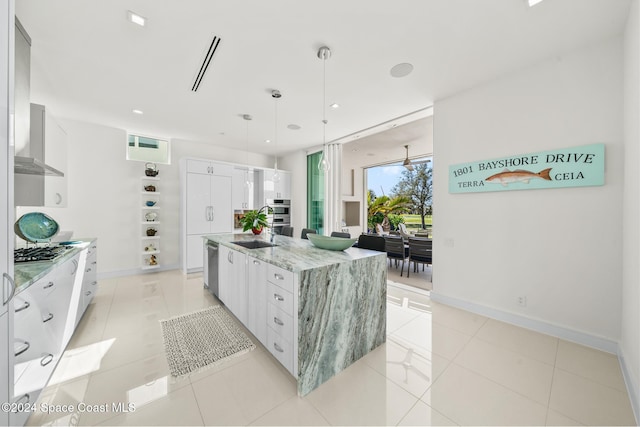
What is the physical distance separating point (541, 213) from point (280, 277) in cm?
276

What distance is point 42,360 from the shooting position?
1.55 m

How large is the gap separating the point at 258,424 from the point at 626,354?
2.83 meters

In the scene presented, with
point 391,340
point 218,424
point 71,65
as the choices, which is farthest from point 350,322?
point 71,65

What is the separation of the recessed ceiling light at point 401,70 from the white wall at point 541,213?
94cm

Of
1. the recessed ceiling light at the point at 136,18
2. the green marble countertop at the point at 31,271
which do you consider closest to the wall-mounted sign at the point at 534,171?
the recessed ceiling light at the point at 136,18

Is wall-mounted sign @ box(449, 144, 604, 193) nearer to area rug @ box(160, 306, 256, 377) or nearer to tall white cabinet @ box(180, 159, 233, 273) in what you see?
area rug @ box(160, 306, 256, 377)

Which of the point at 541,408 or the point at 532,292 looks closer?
the point at 541,408

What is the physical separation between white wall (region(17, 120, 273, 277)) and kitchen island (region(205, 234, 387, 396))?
142 inches

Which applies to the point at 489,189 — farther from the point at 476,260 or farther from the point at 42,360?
the point at 42,360

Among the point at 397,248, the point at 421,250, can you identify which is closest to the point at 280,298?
the point at 421,250

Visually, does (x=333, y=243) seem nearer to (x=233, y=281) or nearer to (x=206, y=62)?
(x=233, y=281)

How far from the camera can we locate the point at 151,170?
4.64 metres

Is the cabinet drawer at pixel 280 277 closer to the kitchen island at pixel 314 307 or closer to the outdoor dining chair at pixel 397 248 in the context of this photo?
the kitchen island at pixel 314 307

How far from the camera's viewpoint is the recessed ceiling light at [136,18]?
1838 mm
